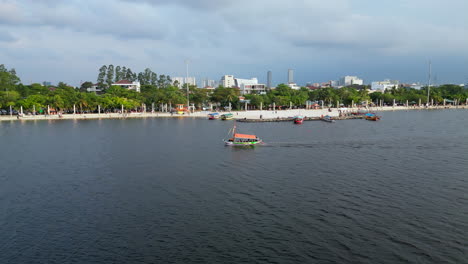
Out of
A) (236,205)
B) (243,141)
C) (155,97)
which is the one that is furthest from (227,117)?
(236,205)

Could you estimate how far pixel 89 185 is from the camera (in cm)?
2906

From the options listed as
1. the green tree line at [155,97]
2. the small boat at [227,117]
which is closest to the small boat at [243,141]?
the small boat at [227,117]

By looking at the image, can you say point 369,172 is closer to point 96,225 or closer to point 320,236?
point 320,236

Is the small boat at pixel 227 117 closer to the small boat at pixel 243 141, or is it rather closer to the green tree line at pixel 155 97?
the green tree line at pixel 155 97

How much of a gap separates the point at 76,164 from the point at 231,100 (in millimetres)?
80148

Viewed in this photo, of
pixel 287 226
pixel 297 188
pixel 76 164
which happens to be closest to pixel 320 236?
pixel 287 226

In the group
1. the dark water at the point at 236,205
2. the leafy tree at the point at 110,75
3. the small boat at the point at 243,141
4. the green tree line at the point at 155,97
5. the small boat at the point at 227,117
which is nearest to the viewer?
the dark water at the point at 236,205

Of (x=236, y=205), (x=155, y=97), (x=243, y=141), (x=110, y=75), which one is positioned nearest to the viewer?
(x=236, y=205)

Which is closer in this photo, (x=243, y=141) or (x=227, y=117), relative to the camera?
(x=243, y=141)

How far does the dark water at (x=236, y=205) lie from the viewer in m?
17.8

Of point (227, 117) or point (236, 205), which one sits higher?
point (227, 117)

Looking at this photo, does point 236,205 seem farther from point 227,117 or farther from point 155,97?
point 155,97

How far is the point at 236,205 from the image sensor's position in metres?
23.9

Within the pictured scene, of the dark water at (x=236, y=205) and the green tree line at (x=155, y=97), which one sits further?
the green tree line at (x=155, y=97)
